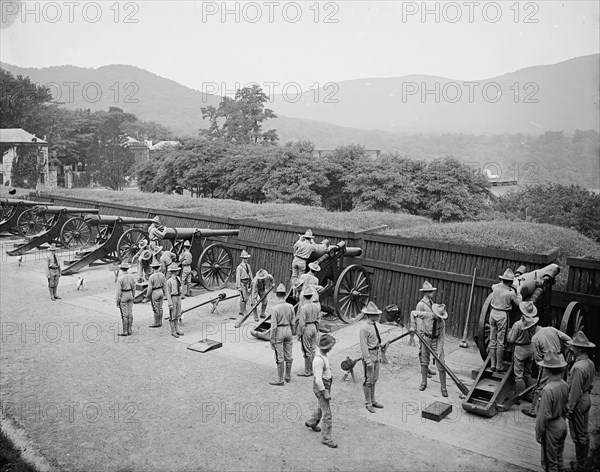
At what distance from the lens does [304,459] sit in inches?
265

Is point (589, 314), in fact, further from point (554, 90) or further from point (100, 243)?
point (554, 90)

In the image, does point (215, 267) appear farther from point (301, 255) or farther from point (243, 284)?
point (301, 255)

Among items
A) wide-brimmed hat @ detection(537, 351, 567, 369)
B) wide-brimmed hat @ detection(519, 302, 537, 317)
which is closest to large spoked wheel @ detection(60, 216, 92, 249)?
wide-brimmed hat @ detection(519, 302, 537, 317)

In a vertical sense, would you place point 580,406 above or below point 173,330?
above

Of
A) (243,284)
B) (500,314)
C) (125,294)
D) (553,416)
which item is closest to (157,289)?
(125,294)

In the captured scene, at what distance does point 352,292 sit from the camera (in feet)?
42.1

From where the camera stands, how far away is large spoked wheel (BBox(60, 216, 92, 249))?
2156cm

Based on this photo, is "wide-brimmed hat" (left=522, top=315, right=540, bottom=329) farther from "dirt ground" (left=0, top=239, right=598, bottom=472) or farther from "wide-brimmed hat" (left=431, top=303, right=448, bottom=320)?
"dirt ground" (left=0, top=239, right=598, bottom=472)

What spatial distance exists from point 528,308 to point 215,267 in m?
9.65

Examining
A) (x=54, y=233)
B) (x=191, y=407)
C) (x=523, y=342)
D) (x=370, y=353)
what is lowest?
(x=191, y=407)

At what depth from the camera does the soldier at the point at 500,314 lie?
8453 mm

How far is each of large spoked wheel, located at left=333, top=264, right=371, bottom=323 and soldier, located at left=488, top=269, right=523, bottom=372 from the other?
4.18m

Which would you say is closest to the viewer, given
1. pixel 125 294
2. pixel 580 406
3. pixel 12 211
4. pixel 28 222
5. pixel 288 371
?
pixel 580 406

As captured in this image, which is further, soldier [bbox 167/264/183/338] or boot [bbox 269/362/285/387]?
soldier [bbox 167/264/183/338]
